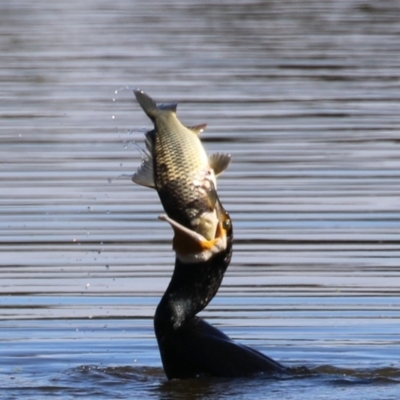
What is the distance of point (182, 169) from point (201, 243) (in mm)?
416

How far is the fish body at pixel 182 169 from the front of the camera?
24.3 ft

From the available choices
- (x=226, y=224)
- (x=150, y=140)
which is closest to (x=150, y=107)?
(x=150, y=140)

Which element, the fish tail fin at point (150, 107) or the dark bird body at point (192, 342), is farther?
the dark bird body at point (192, 342)

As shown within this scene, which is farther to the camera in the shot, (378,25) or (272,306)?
(378,25)

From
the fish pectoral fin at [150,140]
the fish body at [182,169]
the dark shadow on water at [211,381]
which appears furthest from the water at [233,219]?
the fish pectoral fin at [150,140]

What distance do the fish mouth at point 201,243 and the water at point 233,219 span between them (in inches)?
26.7

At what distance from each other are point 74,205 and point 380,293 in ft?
11.5

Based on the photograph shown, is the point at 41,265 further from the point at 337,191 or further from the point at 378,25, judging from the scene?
the point at 378,25

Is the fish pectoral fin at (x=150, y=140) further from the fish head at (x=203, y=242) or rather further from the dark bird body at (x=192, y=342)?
the dark bird body at (x=192, y=342)

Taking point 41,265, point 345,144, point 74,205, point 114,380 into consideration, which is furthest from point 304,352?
point 345,144

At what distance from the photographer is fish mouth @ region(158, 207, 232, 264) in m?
7.60

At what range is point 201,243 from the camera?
764cm

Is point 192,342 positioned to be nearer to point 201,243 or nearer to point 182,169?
point 201,243

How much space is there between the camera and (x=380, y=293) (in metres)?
10.5
